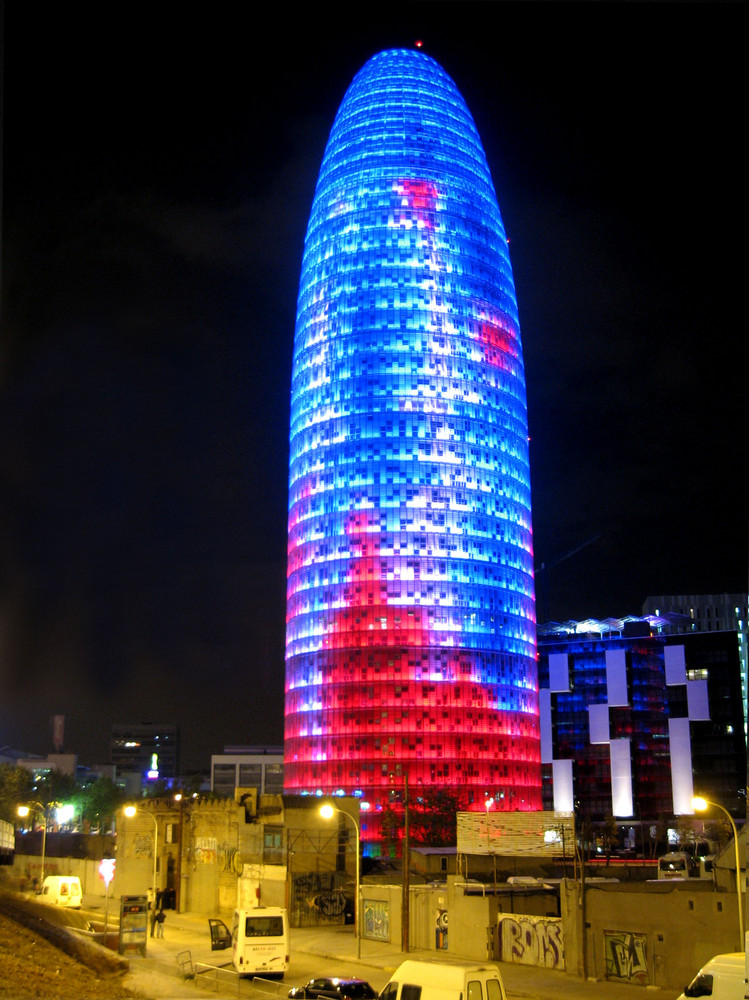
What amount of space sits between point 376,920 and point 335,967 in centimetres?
841

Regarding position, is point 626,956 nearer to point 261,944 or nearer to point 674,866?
point 261,944

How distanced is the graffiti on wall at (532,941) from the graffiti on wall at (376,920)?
26.3ft

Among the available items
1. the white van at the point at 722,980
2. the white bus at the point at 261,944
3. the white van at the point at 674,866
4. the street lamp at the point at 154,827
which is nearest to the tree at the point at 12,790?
the street lamp at the point at 154,827

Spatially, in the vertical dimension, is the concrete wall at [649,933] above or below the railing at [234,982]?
above

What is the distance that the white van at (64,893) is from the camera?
76.7 meters

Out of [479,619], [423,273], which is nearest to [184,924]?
[479,619]

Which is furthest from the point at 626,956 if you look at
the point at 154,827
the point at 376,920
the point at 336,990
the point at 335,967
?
the point at 154,827

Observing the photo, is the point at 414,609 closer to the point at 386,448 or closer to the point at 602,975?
the point at 386,448

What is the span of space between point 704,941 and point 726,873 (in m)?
6.41

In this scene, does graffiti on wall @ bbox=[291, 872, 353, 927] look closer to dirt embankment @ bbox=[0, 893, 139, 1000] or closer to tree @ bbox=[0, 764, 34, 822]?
dirt embankment @ bbox=[0, 893, 139, 1000]

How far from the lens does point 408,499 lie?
166 meters

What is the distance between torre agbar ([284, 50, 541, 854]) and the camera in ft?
536

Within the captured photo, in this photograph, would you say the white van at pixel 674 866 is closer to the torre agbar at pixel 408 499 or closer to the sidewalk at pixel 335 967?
the sidewalk at pixel 335 967

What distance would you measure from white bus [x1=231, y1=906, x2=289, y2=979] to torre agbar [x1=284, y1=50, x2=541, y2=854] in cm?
10658
